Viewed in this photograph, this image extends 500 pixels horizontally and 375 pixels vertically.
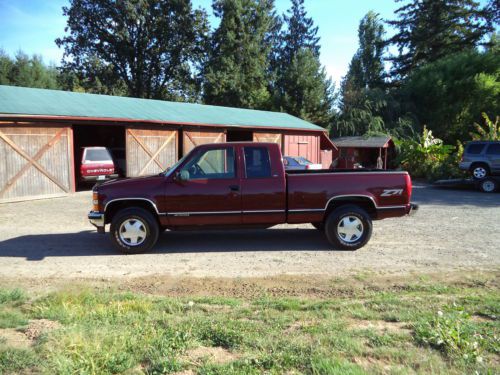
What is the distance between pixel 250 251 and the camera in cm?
741

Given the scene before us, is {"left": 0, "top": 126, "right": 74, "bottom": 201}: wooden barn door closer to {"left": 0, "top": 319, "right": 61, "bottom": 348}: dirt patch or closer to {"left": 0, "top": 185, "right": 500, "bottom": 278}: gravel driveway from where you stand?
{"left": 0, "top": 185, "right": 500, "bottom": 278}: gravel driveway

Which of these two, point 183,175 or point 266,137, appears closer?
point 183,175

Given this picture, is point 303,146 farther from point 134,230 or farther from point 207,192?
point 134,230

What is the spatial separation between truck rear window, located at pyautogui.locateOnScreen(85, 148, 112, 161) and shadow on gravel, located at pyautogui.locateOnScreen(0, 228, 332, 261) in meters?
9.73

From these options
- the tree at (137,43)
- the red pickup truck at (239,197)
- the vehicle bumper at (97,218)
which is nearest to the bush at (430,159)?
the red pickup truck at (239,197)

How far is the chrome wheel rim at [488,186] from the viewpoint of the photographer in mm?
16938

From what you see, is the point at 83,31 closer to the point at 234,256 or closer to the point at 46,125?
the point at 46,125

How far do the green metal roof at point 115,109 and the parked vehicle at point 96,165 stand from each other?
189 cm

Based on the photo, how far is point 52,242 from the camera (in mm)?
8133

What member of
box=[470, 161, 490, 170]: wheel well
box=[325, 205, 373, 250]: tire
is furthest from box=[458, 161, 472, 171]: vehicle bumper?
box=[325, 205, 373, 250]: tire

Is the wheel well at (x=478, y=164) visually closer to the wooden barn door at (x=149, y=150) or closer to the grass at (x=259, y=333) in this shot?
the wooden barn door at (x=149, y=150)

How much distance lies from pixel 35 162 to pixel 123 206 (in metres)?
9.20

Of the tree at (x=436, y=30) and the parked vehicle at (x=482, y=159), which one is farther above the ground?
the tree at (x=436, y=30)

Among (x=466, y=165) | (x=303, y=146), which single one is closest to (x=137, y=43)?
(x=303, y=146)
